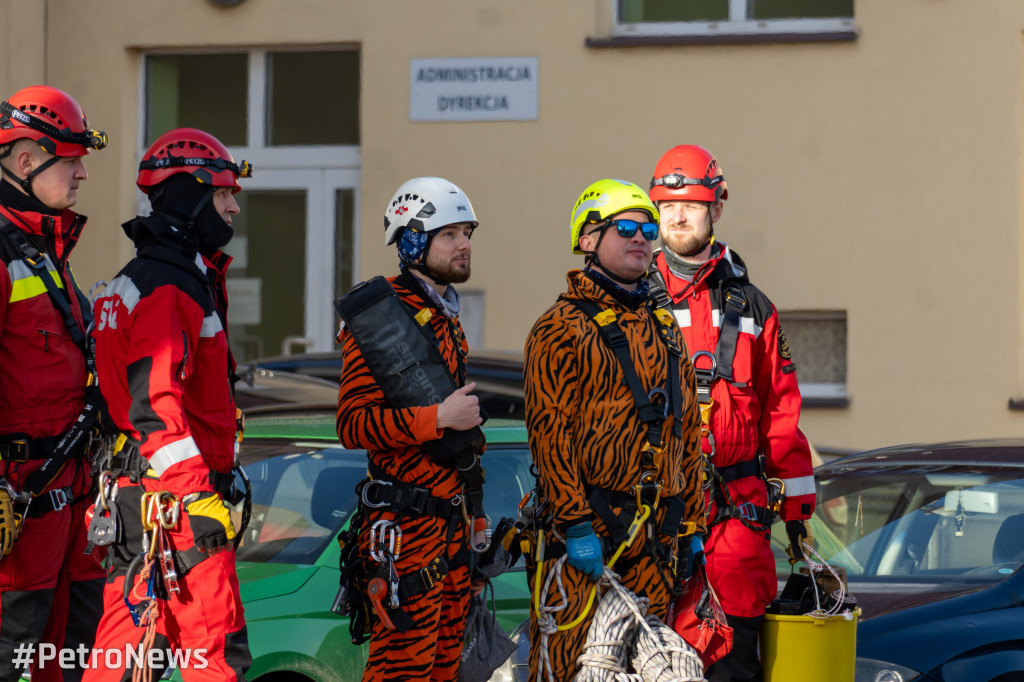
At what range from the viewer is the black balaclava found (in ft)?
13.9

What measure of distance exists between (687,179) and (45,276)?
7.68 ft

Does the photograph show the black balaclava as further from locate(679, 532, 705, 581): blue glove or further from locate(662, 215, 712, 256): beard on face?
locate(679, 532, 705, 581): blue glove

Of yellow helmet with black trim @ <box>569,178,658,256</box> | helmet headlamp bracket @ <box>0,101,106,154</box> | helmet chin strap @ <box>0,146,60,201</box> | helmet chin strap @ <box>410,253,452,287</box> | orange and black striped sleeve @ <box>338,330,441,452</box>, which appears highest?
helmet headlamp bracket @ <box>0,101,106,154</box>

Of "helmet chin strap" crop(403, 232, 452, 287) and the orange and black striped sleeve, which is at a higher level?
"helmet chin strap" crop(403, 232, 452, 287)

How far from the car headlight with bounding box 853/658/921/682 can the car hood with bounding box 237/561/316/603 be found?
2.00 metres

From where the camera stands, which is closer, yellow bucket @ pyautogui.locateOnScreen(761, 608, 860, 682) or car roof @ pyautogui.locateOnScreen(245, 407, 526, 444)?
yellow bucket @ pyautogui.locateOnScreen(761, 608, 860, 682)

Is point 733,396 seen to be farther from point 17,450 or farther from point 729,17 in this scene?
point 729,17

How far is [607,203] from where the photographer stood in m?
4.45

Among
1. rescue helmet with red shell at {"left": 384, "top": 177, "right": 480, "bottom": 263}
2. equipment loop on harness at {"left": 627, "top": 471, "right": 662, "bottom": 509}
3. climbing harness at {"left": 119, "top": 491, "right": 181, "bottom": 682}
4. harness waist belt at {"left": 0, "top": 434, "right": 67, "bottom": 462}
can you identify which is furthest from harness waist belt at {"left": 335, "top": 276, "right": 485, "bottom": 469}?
harness waist belt at {"left": 0, "top": 434, "right": 67, "bottom": 462}

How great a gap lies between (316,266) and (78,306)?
254 inches

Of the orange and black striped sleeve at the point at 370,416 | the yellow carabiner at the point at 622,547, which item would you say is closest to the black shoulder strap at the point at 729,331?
the yellow carabiner at the point at 622,547

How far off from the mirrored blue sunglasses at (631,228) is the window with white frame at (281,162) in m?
6.73

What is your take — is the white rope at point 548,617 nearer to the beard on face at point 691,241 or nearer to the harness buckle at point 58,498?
the beard on face at point 691,241

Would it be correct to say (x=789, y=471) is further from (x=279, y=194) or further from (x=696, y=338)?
(x=279, y=194)
